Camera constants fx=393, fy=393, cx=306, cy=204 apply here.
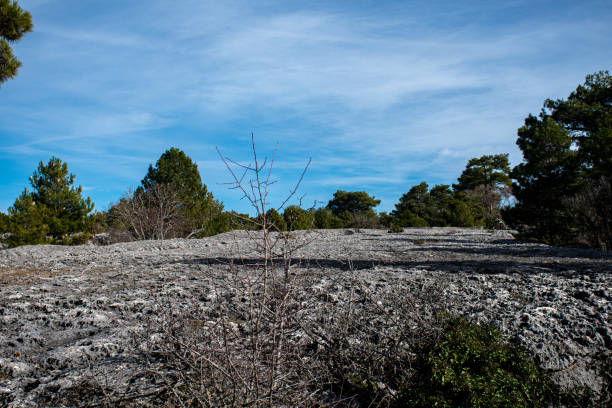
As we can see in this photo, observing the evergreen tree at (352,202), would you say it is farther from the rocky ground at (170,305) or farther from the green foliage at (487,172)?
the rocky ground at (170,305)

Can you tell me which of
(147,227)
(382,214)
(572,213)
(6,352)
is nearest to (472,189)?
(382,214)

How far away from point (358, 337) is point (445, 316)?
844mm

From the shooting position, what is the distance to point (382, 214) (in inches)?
→ 1572

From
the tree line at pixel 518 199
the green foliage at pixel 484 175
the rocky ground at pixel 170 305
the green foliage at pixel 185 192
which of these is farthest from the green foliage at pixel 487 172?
the rocky ground at pixel 170 305

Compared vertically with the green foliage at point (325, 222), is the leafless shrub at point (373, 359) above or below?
below

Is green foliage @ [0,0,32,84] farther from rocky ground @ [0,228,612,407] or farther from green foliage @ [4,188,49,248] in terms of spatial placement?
rocky ground @ [0,228,612,407]

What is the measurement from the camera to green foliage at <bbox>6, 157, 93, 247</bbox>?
16.0 meters

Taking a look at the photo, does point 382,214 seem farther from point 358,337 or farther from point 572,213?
point 358,337

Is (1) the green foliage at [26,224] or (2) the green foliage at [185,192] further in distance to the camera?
(2) the green foliage at [185,192]

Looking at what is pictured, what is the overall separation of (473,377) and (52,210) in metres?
19.5

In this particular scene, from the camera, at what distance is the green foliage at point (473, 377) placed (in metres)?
2.71

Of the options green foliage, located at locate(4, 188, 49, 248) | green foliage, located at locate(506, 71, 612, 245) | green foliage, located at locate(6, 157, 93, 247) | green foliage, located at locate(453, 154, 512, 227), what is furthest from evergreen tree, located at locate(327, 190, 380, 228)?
green foliage, located at locate(4, 188, 49, 248)

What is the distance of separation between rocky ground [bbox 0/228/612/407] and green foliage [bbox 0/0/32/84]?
908 cm

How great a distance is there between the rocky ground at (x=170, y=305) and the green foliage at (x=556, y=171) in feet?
35.4
